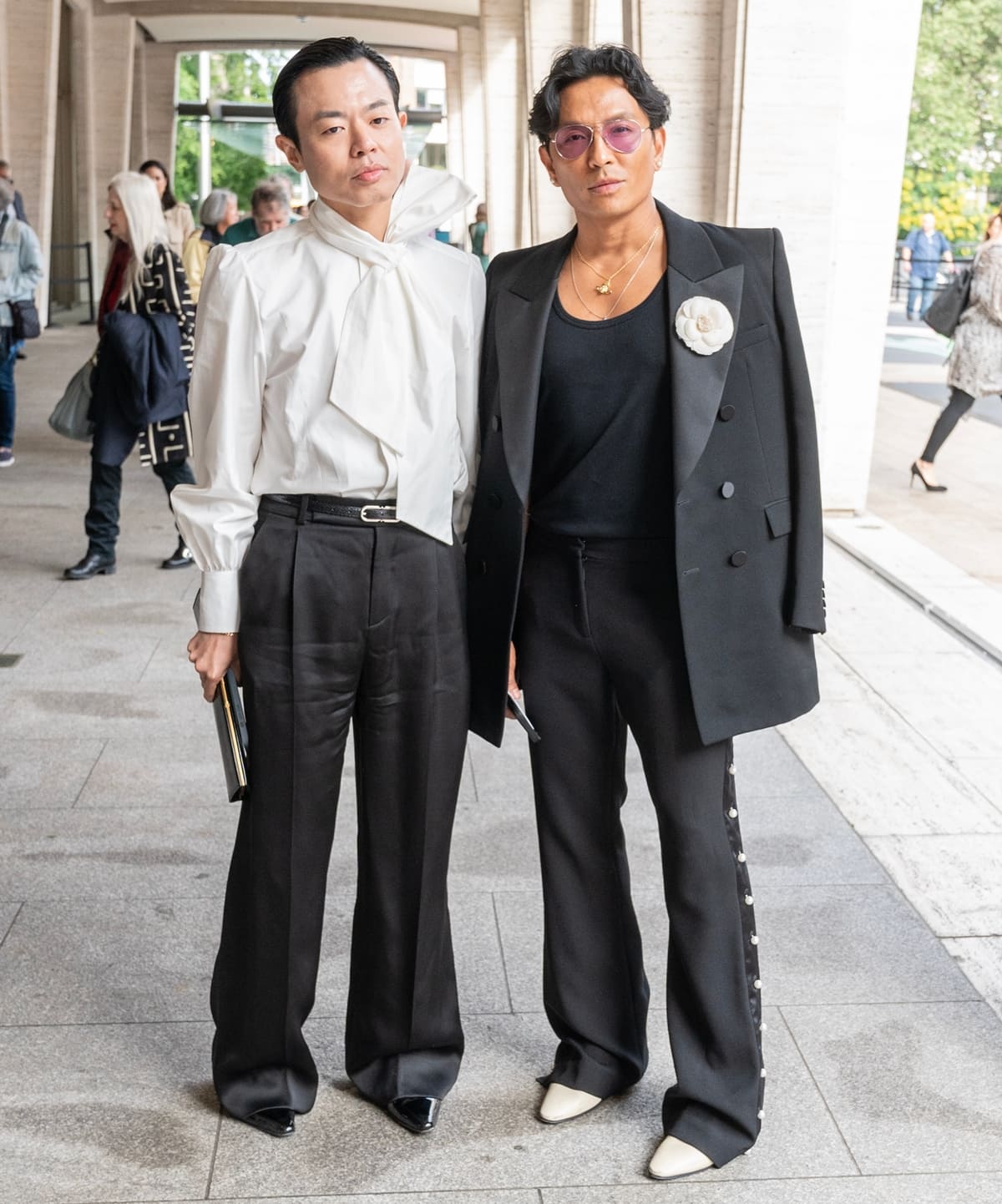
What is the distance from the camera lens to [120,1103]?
125 inches

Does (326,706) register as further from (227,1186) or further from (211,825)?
(211,825)

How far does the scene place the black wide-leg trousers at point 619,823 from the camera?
2.89 meters

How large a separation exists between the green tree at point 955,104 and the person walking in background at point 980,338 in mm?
47020

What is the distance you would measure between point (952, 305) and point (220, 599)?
883 cm

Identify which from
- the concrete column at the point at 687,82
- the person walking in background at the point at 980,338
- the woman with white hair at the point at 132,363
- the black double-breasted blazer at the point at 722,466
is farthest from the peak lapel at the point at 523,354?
the person walking in background at the point at 980,338

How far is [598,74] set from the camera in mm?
2727

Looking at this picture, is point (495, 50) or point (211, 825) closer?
point (211, 825)

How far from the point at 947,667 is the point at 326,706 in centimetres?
421

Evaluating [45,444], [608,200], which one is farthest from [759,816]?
[45,444]

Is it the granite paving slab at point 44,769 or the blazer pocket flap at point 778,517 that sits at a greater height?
the blazer pocket flap at point 778,517

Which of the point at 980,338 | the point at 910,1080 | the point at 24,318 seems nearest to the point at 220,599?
the point at 910,1080

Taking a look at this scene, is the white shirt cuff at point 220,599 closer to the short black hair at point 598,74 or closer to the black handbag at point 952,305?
the short black hair at point 598,74

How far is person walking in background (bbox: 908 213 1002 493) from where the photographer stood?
33.8 feet

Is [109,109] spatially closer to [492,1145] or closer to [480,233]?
[480,233]
